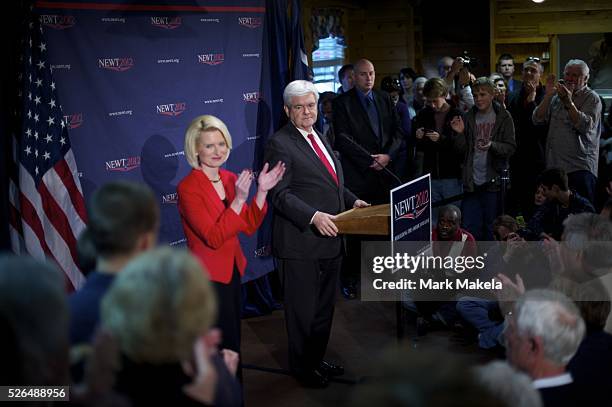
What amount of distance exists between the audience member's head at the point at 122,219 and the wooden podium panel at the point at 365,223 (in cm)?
216

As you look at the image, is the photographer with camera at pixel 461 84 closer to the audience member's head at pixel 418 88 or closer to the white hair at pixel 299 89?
the audience member's head at pixel 418 88

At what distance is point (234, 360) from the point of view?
271cm

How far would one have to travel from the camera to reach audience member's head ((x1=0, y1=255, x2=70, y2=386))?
1.88m

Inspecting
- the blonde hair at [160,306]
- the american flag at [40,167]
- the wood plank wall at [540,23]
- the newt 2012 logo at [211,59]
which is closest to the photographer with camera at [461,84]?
the newt 2012 logo at [211,59]

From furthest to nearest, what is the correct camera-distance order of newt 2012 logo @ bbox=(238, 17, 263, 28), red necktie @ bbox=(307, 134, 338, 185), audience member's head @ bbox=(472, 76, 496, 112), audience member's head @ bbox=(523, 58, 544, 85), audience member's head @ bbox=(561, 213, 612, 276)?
audience member's head @ bbox=(523, 58, 544, 85) < audience member's head @ bbox=(472, 76, 496, 112) < newt 2012 logo @ bbox=(238, 17, 263, 28) < red necktie @ bbox=(307, 134, 338, 185) < audience member's head @ bbox=(561, 213, 612, 276)

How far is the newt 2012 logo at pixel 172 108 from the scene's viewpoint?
533cm

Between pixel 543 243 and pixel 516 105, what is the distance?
260 cm

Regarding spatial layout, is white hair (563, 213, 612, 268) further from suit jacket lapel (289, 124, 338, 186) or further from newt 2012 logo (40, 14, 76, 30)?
newt 2012 logo (40, 14, 76, 30)

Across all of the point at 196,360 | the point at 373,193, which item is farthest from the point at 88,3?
the point at 196,360

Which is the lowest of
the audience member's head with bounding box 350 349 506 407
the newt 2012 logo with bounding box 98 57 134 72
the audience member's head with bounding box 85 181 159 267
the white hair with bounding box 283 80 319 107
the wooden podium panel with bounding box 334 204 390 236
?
the audience member's head with bounding box 350 349 506 407

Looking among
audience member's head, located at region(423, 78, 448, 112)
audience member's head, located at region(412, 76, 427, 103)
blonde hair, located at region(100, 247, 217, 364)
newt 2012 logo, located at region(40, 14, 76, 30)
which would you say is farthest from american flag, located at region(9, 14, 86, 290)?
audience member's head, located at region(412, 76, 427, 103)

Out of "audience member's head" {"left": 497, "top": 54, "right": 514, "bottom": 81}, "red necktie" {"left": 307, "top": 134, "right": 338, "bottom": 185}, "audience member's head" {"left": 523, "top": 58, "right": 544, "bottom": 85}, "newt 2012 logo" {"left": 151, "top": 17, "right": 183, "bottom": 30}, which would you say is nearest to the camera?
"red necktie" {"left": 307, "top": 134, "right": 338, "bottom": 185}

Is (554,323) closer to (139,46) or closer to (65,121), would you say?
(65,121)

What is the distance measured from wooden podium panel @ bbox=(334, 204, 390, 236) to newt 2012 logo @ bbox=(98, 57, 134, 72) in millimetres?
1594
